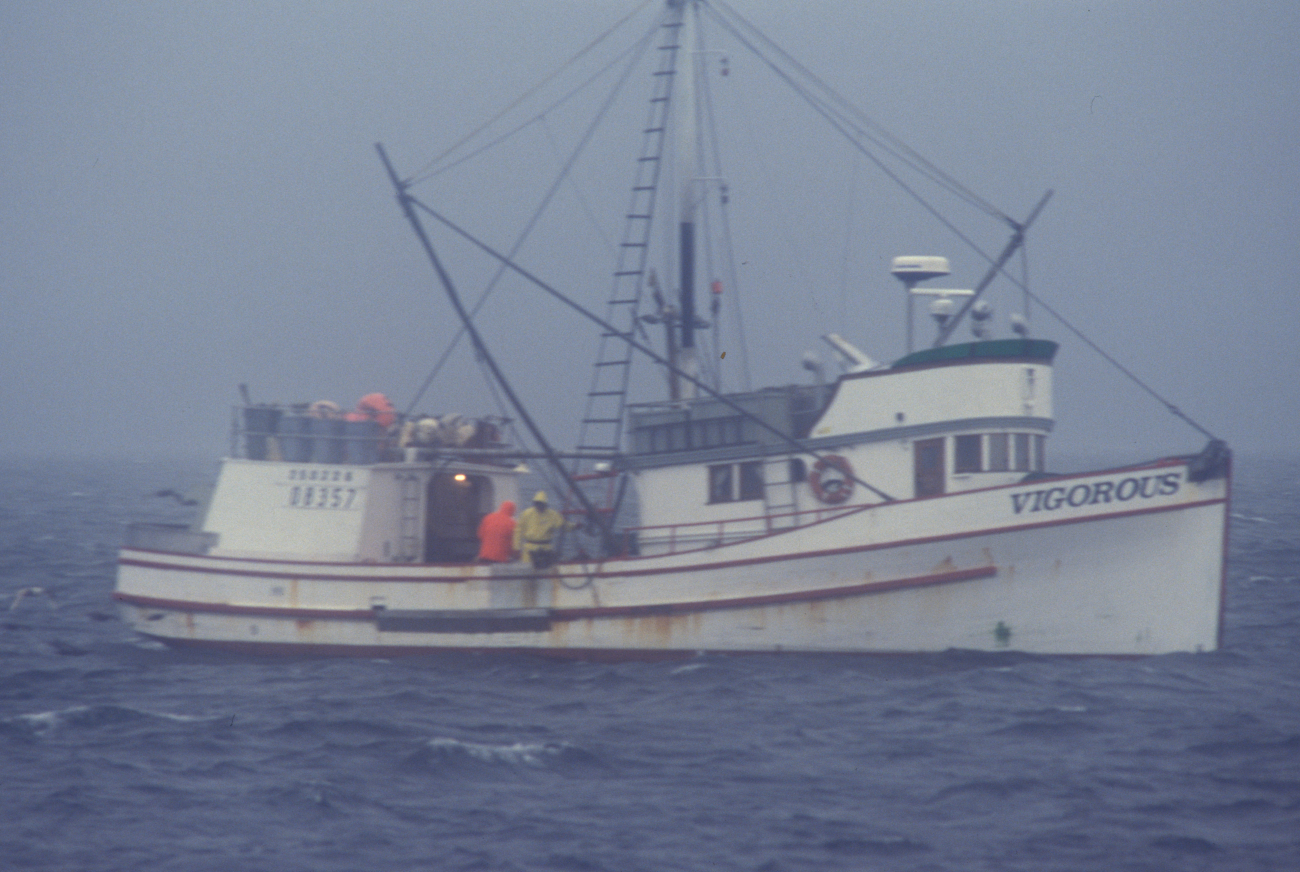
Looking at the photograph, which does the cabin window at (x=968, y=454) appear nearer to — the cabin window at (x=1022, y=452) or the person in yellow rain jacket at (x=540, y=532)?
the cabin window at (x=1022, y=452)

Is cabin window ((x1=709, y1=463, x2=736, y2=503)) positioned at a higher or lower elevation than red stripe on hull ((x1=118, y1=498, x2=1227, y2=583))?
higher

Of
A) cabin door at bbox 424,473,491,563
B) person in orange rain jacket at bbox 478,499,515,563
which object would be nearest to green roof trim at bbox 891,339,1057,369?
person in orange rain jacket at bbox 478,499,515,563

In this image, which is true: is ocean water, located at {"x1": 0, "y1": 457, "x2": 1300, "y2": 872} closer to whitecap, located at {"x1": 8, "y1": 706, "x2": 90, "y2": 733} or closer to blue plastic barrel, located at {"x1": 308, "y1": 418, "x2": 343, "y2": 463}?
whitecap, located at {"x1": 8, "y1": 706, "x2": 90, "y2": 733}

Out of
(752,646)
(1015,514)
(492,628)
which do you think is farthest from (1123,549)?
(492,628)

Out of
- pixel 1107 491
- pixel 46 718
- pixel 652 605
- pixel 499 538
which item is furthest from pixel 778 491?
pixel 46 718

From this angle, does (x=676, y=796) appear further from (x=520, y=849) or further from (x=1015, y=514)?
(x=1015, y=514)

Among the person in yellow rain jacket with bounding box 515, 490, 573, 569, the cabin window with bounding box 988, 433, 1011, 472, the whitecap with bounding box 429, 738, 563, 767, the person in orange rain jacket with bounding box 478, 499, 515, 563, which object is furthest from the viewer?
the person in orange rain jacket with bounding box 478, 499, 515, 563

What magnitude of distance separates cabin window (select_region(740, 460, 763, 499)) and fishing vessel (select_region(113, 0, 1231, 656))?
4 centimetres

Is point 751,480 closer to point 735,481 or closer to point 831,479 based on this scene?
point 735,481

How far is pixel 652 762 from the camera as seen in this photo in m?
14.2

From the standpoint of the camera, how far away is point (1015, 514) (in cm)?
1752

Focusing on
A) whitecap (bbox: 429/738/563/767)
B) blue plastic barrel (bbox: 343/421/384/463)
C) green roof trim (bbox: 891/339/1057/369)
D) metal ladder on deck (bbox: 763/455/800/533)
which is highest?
green roof trim (bbox: 891/339/1057/369)

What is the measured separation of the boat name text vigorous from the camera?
57.1ft

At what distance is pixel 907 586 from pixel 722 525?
10.1ft
